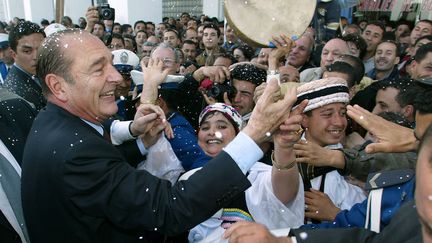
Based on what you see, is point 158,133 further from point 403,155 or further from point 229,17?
point 403,155

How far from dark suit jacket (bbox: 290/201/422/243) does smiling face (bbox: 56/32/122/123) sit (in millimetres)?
949

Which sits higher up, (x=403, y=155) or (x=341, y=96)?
(x=341, y=96)

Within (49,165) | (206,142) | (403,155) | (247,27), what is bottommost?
(206,142)

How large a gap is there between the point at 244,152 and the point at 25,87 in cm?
277

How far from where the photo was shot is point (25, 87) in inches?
139

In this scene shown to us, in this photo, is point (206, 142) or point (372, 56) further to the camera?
point (372, 56)

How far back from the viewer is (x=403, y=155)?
6.80 feet

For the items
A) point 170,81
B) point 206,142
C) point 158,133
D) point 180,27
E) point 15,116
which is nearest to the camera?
point 15,116

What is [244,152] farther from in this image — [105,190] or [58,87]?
[58,87]

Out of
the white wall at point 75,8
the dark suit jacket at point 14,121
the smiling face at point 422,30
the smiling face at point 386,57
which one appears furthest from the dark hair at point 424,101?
the white wall at point 75,8

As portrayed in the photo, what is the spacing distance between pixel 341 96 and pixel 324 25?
13.1 feet

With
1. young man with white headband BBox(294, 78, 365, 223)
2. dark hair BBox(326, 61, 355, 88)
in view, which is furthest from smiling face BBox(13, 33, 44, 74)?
dark hair BBox(326, 61, 355, 88)

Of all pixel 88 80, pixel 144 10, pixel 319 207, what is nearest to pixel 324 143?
pixel 319 207

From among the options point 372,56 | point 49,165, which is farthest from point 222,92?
point 372,56
